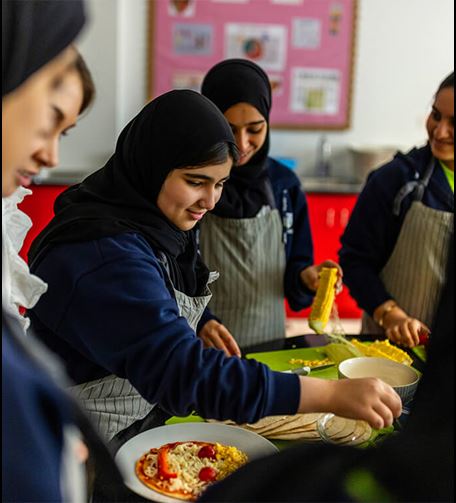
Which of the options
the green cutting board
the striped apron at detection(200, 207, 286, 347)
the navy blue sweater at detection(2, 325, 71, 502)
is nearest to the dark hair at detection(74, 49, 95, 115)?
the navy blue sweater at detection(2, 325, 71, 502)

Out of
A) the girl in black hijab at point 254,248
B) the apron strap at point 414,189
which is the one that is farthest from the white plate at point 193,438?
the apron strap at point 414,189

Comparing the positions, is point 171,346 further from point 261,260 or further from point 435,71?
point 435,71

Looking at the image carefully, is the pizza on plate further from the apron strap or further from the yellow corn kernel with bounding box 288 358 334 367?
the apron strap

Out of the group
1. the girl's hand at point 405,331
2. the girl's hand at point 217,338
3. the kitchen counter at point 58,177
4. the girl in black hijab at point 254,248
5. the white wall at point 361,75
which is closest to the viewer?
the girl's hand at point 217,338

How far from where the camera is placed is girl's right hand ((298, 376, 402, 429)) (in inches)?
44.4

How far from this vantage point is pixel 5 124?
0.82 meters

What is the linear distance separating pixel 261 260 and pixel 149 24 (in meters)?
2.62

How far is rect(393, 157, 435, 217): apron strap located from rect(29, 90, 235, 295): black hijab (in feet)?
3.23

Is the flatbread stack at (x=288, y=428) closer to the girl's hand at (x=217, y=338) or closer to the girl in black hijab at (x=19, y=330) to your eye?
the girl's hand at (x=217, y=338)

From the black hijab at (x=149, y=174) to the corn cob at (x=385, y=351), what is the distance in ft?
1.90

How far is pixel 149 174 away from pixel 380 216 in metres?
1.10

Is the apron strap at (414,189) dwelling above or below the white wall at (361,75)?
below

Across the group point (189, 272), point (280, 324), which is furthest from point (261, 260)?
point (189, 272)

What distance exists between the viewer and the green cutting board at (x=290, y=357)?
172 centimetres
